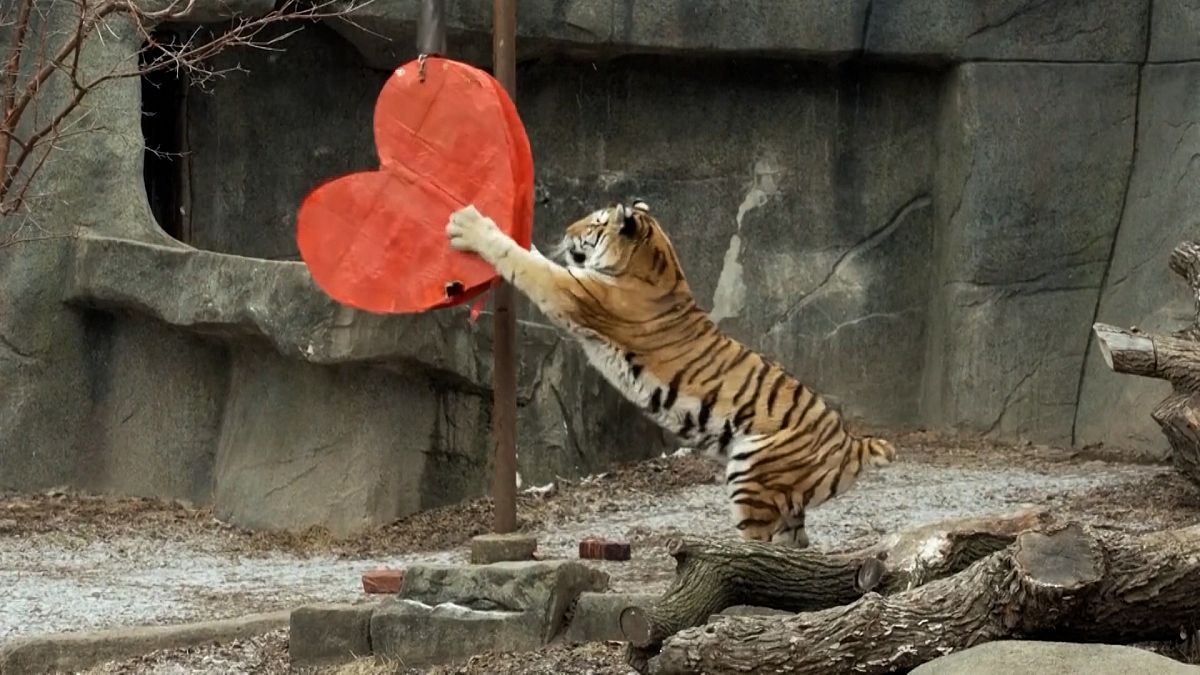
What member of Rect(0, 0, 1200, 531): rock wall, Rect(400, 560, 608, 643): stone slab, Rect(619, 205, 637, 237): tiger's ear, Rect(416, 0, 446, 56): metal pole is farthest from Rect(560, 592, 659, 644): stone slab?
Rect(0, 0, 1200, 531): rock wall

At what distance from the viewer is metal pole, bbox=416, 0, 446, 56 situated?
6.71 meters

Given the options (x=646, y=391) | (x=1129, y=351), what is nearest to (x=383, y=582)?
(x=646, y=391)

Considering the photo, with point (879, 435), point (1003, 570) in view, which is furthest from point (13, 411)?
point (1003, 570)

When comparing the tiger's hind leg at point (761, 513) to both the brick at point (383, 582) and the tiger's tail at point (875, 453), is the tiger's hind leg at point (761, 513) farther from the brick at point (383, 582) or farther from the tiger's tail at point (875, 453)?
the brick at point (383, 582)

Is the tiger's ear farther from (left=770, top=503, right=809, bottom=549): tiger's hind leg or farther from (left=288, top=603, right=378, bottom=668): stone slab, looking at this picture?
(left=288, top=603, right=378, bottom=668): stone slab

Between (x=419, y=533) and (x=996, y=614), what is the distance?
4.17 metres

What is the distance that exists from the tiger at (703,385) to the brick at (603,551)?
0.50m

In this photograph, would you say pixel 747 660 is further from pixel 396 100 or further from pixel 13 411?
pixel 13 411

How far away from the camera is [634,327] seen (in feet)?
22.0

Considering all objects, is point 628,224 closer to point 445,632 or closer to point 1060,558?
point 445,632

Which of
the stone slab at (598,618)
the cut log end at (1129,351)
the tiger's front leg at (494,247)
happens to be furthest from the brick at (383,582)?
the cut log end at (1129,351)

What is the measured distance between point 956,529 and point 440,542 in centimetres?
353

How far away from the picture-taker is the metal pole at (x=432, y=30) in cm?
671

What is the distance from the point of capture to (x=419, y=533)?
8.27 metres
